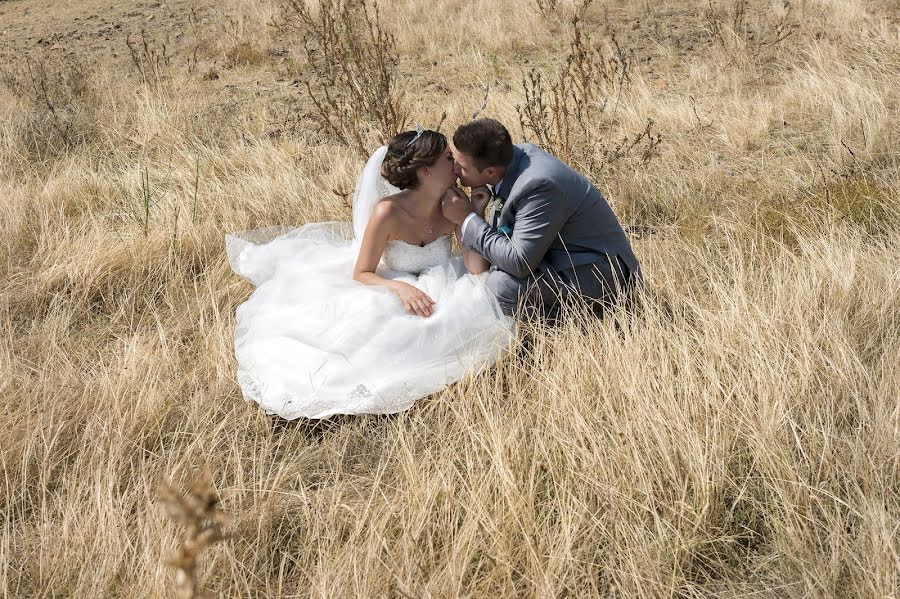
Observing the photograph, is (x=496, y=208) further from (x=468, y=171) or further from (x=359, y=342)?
(x=359, y=342)

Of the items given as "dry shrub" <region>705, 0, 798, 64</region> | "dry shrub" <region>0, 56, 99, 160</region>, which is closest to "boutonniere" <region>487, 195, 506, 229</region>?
"dry shrub" <region>0, 56, 99, 160</region>

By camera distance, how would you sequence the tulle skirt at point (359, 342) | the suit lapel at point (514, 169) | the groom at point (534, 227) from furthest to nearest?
the suit lapel at point (514, 169)
the groom at point (534, 227)
the tulle skirt at point (359, 342)

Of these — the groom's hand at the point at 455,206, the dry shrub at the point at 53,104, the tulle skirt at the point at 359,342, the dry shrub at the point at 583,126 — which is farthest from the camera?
the dry shrub at the point at 53,104

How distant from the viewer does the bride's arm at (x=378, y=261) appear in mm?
3695

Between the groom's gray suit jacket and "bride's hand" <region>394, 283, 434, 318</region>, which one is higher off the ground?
the groom's gray suit jacket

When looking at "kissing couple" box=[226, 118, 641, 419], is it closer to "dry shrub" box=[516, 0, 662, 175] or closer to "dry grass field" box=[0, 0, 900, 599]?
"dry grass field" box=[0, 0, 900, 599]

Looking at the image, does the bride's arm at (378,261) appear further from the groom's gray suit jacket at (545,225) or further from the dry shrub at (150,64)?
the dry shrub at (150,64)

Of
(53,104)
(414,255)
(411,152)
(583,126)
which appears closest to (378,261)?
(414,255)

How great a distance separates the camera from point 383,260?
4121 millimetres

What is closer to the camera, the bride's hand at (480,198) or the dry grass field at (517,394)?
the dry grass field at (517,394)

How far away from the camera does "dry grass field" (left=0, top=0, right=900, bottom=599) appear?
246cm

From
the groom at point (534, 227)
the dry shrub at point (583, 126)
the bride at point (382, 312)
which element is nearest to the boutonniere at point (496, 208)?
the groom at point (534, 227)

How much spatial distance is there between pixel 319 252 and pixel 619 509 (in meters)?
2.53

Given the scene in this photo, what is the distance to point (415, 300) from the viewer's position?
3.70 metres
